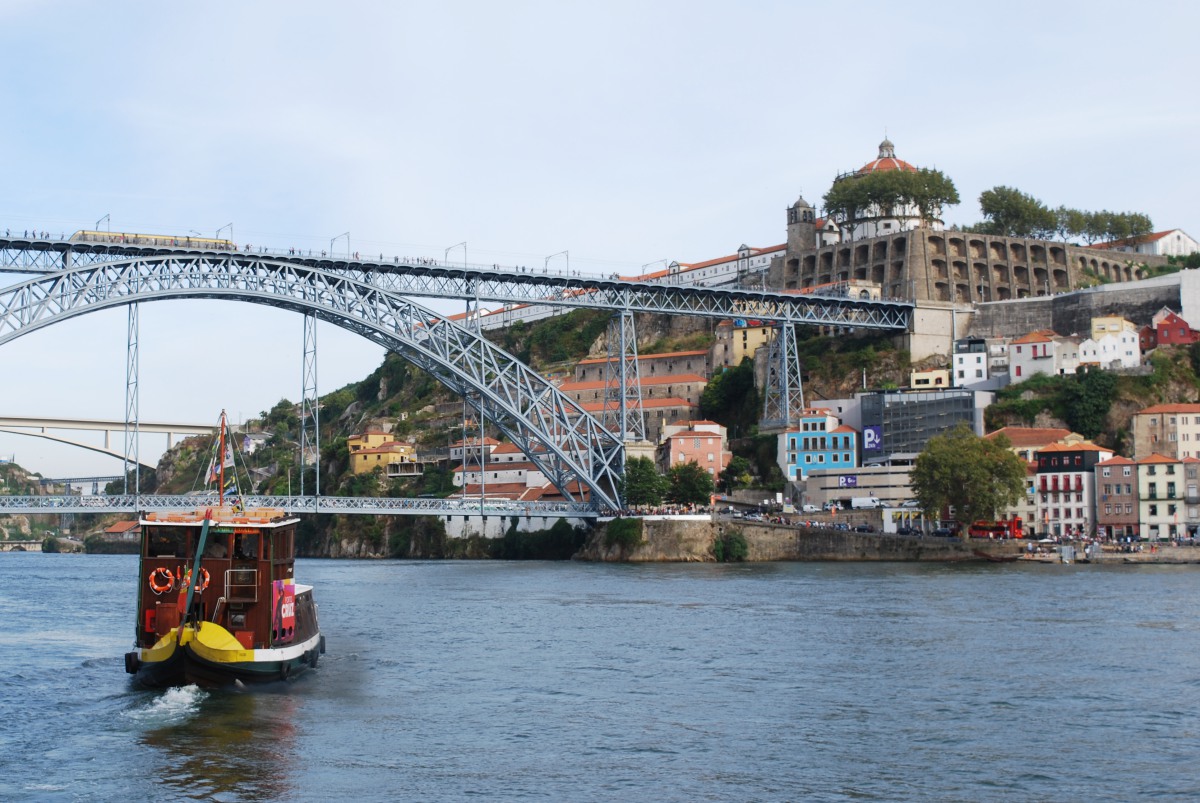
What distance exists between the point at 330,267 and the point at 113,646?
31.7 m

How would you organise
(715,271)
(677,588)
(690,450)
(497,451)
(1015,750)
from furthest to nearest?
(715,271), (497,451), (690,450), (677,588), (1015,750)

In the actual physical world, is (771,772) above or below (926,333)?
below

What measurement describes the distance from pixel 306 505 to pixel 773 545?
19.6 m

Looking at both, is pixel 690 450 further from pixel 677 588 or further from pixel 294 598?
pixel 294 598

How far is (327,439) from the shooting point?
108m

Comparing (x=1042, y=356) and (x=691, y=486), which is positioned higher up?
(x=1042, y=356)

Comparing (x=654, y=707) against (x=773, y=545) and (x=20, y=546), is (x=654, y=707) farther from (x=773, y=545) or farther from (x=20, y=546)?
(x=20, y=546)

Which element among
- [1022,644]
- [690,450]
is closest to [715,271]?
[690,450]

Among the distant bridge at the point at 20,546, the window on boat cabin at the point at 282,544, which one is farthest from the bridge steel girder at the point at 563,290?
the distant bridge at the point at 20,546

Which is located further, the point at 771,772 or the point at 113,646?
the point at 113,646

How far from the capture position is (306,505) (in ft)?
190

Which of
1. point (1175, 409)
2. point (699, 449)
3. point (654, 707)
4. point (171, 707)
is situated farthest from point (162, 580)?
point (699, 449)

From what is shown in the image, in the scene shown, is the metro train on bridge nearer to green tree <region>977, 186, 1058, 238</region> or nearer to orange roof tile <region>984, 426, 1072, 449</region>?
orange roof tile <region>984, 426, 1072, 449</region>

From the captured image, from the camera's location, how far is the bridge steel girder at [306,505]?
52.9 m
